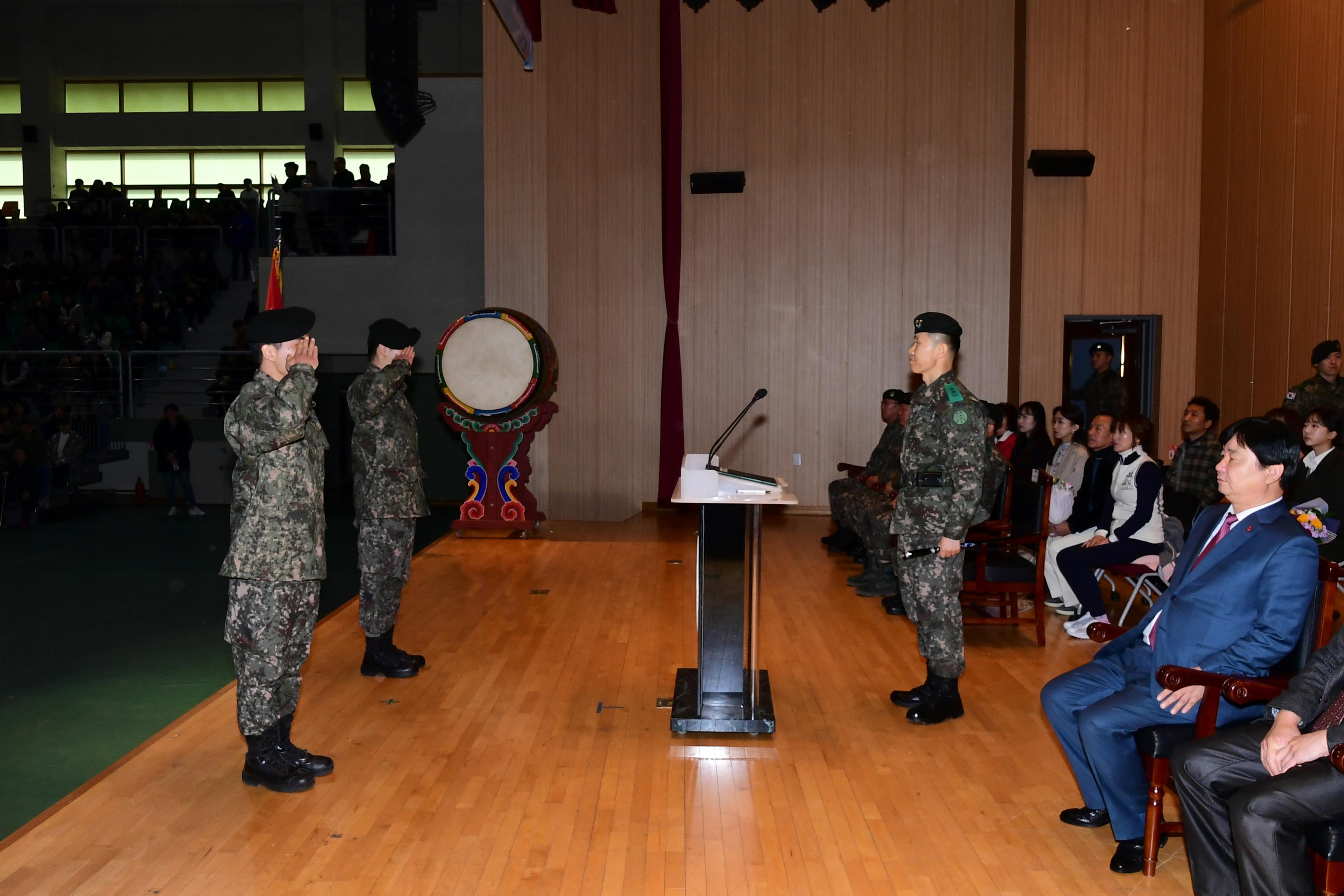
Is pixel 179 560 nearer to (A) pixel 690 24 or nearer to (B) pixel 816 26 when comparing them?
(A) pixel 690 24

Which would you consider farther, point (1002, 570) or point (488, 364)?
point (488, 364)

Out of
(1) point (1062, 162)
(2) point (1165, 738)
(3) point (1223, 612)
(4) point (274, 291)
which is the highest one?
(1) point (1062, 162)

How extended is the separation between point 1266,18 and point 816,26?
11.4 feet

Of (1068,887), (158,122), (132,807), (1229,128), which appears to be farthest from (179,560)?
(158,122)

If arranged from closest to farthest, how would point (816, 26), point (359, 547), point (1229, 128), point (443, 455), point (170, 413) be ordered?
1. point (359, 547)
2. point (1229, 128)
3. point (816, 26)
4. point (170, 413)
5. point (443, 455)

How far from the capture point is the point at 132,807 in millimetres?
3000

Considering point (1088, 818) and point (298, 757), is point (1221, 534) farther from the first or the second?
point (298, 757)

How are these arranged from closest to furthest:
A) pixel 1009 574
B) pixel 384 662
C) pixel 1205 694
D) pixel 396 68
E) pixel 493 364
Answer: pixel 1205 694, pixel 384 662, pixel 1009 574, pixel 493 364, pixel 396 68

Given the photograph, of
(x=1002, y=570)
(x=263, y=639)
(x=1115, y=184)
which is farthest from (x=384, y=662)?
(x=1115, y=184)

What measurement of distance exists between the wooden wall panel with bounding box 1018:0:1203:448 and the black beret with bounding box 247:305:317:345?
257 inches

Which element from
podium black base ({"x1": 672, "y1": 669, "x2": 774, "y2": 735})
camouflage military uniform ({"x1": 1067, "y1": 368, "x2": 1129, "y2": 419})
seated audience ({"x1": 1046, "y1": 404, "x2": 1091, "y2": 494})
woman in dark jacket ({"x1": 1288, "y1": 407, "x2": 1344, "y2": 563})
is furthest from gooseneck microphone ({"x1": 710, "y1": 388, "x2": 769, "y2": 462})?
camouflage military uniform ({"x1": 1067, "y1": 368, "x2": 1129, "y2": 419})

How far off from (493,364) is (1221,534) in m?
5.63

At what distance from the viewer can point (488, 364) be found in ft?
24.5

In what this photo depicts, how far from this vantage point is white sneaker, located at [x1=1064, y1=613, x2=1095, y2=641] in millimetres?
4953
